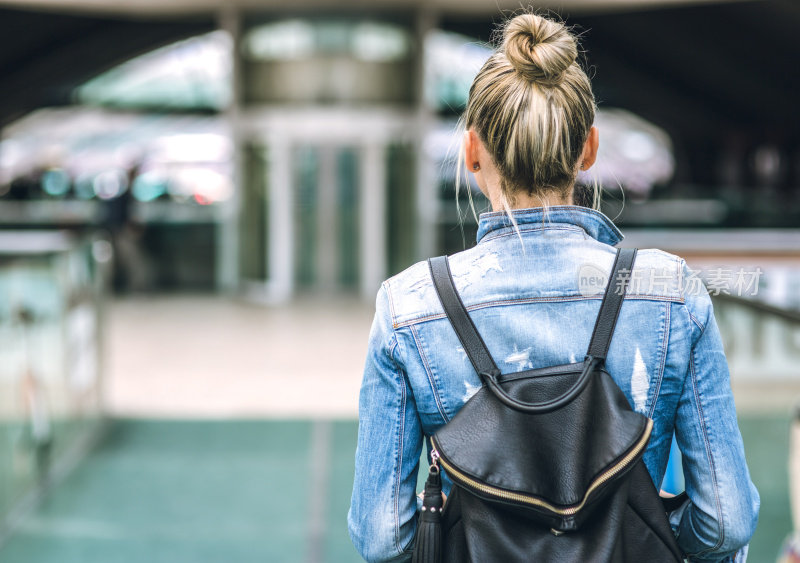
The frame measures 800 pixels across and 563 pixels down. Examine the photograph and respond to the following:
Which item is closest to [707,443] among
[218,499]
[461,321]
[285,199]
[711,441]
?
[711,441]

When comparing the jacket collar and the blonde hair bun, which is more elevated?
the blonde hair bun

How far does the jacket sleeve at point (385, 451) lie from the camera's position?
1244 mm

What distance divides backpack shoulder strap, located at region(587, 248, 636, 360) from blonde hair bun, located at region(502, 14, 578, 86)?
0.26 metres

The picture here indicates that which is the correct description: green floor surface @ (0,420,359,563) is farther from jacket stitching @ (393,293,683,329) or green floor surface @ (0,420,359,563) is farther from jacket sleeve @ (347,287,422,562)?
jacket stitching @ (393,293,683,329)

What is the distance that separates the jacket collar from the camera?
125 cm

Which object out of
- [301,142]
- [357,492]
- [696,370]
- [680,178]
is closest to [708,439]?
[696,370]

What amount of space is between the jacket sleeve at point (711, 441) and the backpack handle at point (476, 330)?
0.10 meters

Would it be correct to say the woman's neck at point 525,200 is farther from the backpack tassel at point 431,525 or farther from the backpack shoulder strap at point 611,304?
the backpack tassel at point 431,525

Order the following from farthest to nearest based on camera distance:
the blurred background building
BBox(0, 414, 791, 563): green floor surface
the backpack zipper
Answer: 1. the blurred background building
2. BBox(0, 414, 791, 563): green floor surface
3. the backpack zipper

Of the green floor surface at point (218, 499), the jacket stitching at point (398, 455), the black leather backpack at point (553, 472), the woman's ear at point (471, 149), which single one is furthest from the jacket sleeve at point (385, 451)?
the green floor surface at point (218, 499)

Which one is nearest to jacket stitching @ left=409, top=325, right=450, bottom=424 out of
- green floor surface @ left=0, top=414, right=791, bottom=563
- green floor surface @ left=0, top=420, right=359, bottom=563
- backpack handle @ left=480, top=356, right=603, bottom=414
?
backpack handle @ left=480, top=356, right=603, bottom=414

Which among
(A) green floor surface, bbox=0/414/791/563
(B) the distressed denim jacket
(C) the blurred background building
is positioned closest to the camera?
(B) the distressed denim jacket

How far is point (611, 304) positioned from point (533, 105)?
0.28 meters

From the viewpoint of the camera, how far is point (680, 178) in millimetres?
24266
